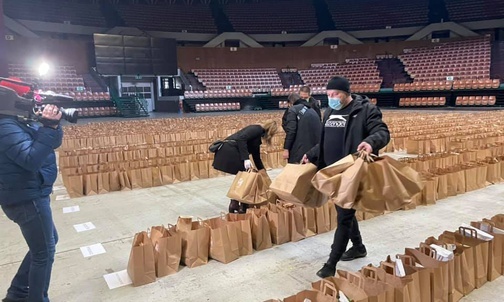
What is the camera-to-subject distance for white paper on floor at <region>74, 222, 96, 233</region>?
158 inches

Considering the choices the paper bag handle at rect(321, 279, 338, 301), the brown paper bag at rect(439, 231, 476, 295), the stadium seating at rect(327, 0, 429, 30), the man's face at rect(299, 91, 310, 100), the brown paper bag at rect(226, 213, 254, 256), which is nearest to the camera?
the paper bag handle at rect(321, 279, 338, 301)

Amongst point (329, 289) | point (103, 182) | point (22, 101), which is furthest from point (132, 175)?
point (329, 289)

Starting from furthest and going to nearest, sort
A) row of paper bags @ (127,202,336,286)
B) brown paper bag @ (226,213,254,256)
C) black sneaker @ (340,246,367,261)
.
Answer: brown paper bag @ (226,213,254,256) < black sneaker @ (340,246,367,261) < row of paper bags @ (127,202,336,286)

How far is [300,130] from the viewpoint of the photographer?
4266mm

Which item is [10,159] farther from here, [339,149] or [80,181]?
[80,181]

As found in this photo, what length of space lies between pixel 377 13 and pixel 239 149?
27.7 meters

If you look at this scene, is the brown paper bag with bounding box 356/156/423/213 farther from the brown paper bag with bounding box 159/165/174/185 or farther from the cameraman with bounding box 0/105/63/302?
the brown paper bag with bounding box 159/165/174/185

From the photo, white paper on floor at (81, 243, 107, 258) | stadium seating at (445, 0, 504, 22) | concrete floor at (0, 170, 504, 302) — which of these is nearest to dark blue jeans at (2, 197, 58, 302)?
concrete floor at (0, 170, 504, 302)

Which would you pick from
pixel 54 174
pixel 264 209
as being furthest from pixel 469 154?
pixel 54 174

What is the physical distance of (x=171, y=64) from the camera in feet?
74.7

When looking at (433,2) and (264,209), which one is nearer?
(264,209)

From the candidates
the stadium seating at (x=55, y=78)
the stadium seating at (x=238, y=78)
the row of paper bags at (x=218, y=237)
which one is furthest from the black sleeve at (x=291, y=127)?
the stadium seating at (x=238, y=78)

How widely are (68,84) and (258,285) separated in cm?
2022

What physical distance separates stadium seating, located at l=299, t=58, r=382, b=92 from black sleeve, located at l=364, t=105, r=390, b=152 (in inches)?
809
